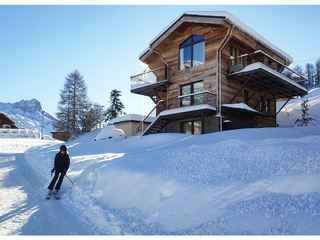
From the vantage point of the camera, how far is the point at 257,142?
25.9 feet

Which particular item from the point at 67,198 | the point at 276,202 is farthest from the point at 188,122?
the point at 276,202

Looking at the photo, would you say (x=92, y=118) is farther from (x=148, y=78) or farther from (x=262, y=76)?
(x=262, y=76)

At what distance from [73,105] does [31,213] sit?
117 ft

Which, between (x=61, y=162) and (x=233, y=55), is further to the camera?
(x=233, y=55)

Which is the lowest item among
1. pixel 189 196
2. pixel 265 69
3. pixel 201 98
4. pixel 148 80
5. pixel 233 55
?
pixel 189 196

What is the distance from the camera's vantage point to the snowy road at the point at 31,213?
4781mm

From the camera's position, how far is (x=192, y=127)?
725 inches

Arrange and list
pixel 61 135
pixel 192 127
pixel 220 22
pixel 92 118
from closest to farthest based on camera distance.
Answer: pixel 220 22 < pixel 192 127 < pixel 61 135 < pixel 92 118

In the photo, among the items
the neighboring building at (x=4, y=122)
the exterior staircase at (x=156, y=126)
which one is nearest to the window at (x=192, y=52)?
the exterior staircase at (x=156, y=126)

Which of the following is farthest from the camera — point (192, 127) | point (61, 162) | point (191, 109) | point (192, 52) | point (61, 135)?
point (61, 135)

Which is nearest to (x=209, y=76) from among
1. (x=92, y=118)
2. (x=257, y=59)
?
(x=257, y=59)

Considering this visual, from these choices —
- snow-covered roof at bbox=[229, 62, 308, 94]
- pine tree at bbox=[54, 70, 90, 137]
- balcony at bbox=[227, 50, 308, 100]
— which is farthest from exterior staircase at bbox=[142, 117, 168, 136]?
pine tree at bbox=[54, 70, 90, 137]

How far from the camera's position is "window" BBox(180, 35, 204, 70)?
18031 mm
